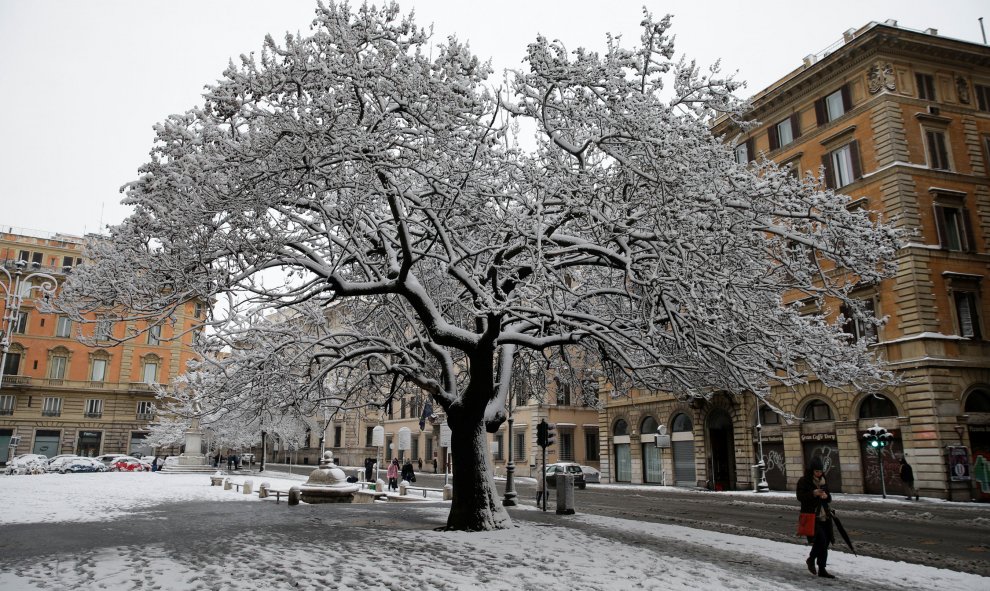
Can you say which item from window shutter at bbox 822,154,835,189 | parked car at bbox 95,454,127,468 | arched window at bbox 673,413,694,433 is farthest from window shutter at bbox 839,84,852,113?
parked car at bbox 95,454,127,468

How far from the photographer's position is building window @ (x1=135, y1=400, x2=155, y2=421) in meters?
62.3

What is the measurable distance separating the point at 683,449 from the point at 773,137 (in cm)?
1870

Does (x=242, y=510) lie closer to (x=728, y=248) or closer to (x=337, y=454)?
(x=728, y=248)

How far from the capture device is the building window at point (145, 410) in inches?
2453

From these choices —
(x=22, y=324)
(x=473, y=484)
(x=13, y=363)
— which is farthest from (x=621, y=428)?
(x=22, y=324)

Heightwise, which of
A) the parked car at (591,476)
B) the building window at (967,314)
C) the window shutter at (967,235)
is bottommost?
the parked car at (591,476)

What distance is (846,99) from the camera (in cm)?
3191

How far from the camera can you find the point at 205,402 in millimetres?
17250

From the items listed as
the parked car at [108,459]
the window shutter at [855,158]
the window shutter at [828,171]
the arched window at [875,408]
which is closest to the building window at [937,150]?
the window shutter at [855,158]

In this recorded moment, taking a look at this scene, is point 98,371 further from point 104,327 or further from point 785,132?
point 785,132

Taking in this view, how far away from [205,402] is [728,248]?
13645mm

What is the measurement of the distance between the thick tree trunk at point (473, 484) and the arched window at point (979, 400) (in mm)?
23947

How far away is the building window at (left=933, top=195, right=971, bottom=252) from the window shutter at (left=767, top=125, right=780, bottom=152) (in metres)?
8.73

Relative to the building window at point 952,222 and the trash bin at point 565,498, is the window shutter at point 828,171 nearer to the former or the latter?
the building window at point 952,222
